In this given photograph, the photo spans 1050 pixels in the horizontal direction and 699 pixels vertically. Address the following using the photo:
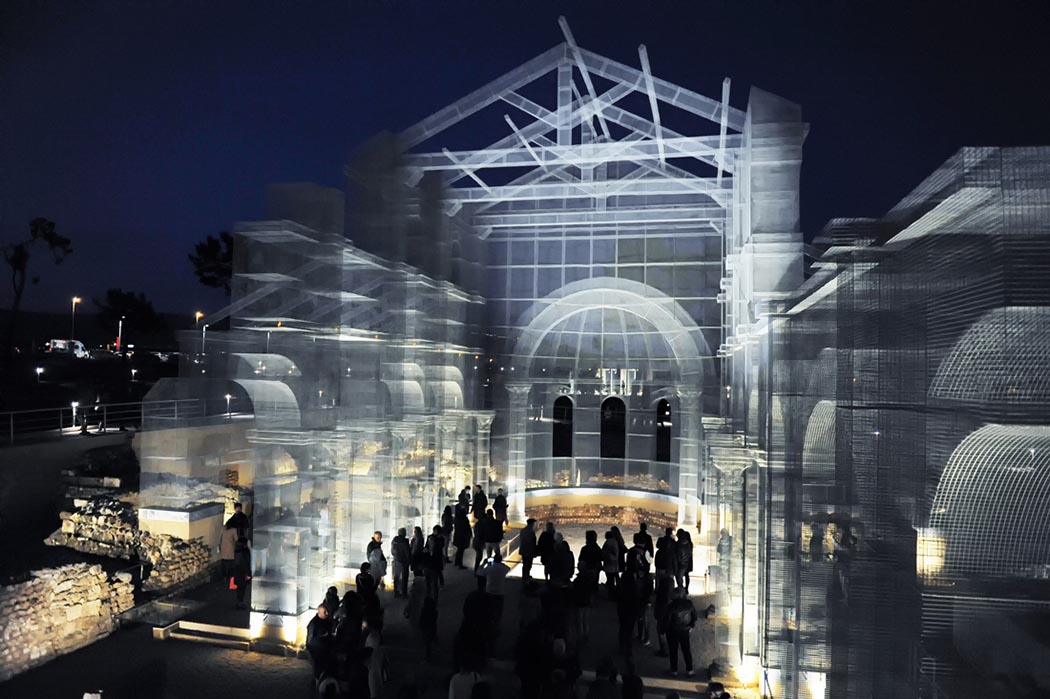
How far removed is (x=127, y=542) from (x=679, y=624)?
12.7 m

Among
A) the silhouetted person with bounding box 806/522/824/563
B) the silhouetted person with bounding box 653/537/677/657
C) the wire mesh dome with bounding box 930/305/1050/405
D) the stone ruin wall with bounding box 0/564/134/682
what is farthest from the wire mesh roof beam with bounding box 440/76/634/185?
the wire mesh dome with bounding box 930/305/1050/405

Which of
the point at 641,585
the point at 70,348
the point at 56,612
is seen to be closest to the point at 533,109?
the point at 641,585

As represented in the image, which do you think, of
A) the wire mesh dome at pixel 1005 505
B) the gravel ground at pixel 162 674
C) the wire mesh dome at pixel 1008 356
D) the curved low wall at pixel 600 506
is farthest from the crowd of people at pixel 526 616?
the curved low wall at pixel 600 506

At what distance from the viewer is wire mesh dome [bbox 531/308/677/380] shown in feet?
62.6

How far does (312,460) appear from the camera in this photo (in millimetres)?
10211

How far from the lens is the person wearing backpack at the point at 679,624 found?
7.93m

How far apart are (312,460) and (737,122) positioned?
28.9 feet

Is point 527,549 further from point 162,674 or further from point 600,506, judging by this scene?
point 600,506

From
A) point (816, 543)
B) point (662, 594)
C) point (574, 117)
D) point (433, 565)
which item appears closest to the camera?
point (816, 543)

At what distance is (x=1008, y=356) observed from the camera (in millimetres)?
3125

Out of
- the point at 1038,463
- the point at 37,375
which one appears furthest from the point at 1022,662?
the point at 37,375

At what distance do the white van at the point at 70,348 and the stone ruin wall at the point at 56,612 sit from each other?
24.1 metres

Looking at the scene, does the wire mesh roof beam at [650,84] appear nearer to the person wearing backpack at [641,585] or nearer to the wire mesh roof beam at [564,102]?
the wire mesh roof beam at [564,102]

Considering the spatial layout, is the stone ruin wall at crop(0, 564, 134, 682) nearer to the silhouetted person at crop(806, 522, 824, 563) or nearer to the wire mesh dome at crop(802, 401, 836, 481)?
the silhouetted person at crop(806, 522, 824, 563)
